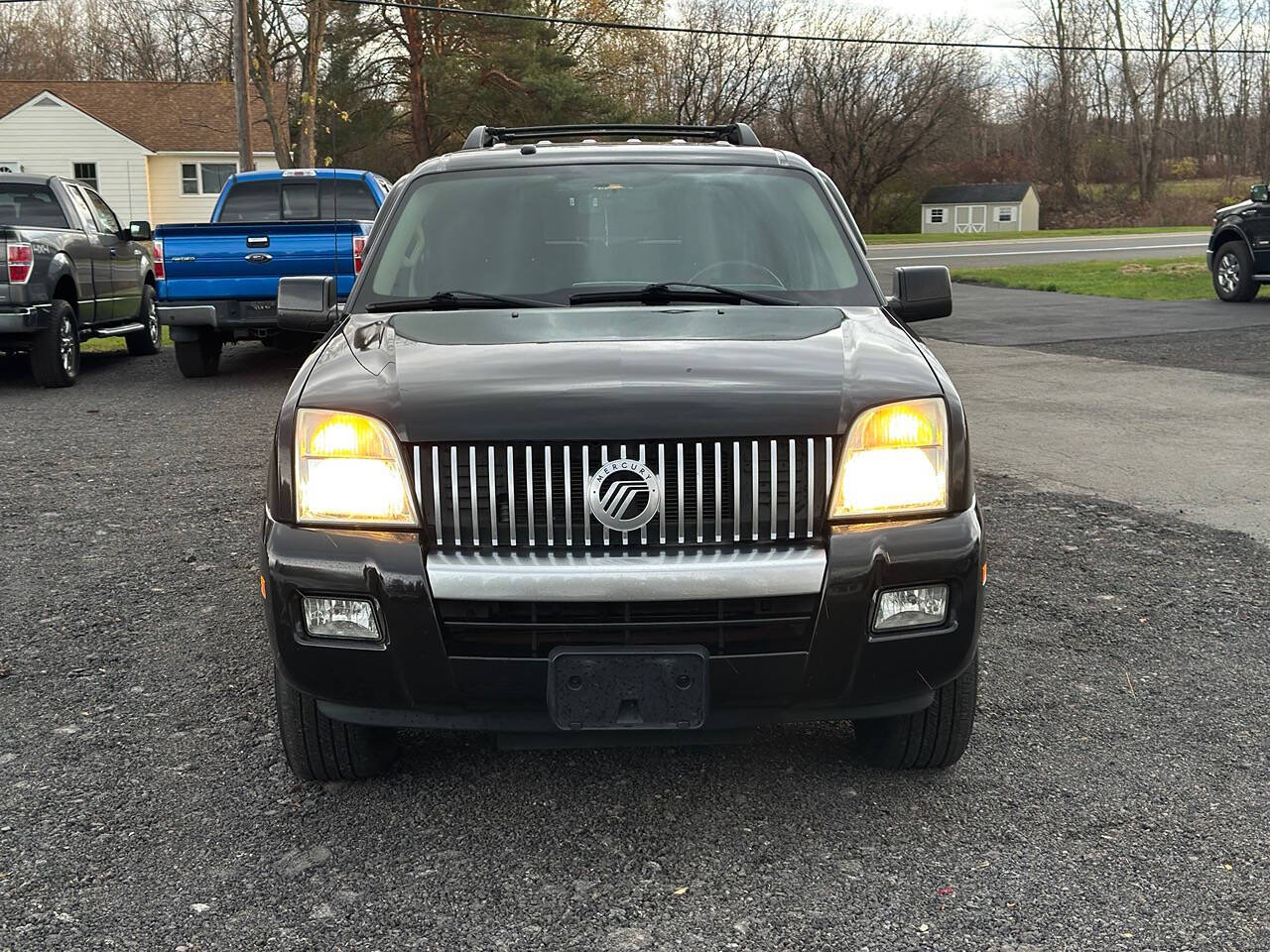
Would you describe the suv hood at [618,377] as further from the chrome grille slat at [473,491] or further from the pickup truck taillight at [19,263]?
the pickup truck taillight at [19,263]

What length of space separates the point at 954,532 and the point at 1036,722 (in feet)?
3.89

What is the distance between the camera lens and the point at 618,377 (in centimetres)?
313

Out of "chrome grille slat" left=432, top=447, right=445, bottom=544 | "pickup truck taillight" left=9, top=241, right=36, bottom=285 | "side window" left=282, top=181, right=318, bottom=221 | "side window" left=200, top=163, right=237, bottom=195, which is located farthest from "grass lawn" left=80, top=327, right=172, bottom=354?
"side window" left=200, top=163, right=237, bottom=195

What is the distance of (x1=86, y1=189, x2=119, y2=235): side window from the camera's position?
14.1 meters

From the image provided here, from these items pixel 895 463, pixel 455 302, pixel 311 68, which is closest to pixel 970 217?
pixel 311 68

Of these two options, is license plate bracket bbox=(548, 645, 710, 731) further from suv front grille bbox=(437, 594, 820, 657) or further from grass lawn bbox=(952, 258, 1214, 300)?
grass lawn bbox=(952, 258, 1214, 300)

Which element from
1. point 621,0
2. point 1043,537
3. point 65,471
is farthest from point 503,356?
point 621,0

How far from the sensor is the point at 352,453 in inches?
123

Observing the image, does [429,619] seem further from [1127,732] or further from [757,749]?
[1127,732]

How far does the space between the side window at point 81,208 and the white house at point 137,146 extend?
Result: 114 feet

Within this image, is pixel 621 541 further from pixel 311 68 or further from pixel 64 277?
pixel 311 68

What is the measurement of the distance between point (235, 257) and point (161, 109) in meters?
39.9

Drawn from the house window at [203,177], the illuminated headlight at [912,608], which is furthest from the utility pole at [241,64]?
→ the house window at [203,177]

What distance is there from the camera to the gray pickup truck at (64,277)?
37.8ft
